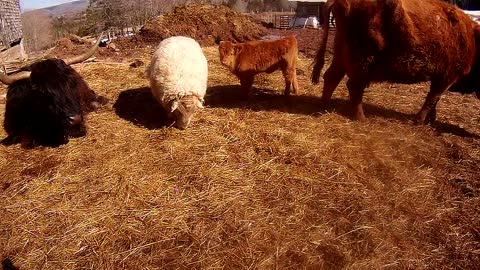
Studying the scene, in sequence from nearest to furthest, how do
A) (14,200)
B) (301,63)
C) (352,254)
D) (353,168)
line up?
(352,254) < (14,200) < (353,168) < (301,63)

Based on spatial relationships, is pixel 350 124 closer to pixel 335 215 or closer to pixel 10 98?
pixel 335 215

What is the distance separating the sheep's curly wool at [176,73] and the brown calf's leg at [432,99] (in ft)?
11.9

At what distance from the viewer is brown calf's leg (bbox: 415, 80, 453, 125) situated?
19.3ft

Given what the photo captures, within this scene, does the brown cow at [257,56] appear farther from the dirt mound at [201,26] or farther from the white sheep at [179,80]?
the dirt mound at [201,26]

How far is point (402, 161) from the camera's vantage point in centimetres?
488

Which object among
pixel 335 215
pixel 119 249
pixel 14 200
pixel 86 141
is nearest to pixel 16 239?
pixel 14 200

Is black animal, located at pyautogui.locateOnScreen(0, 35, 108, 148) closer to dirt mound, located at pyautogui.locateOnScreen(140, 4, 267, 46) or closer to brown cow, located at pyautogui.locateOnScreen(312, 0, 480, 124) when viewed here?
brown cow, located at pyautogui.locateOnScreen(312, 0, 480, 124)

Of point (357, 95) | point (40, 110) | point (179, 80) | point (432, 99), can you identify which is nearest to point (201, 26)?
point (179, 80)

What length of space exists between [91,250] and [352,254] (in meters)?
2.42

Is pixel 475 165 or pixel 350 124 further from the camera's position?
pixel 350 124

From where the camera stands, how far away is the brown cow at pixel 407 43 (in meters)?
5.49

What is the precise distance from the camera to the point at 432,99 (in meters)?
5.92

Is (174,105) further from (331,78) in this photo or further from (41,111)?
(331,78)

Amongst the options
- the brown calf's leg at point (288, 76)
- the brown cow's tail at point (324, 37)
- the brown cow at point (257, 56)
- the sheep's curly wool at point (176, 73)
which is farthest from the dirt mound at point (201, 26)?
the brown cow's tail at point (324, 37)
